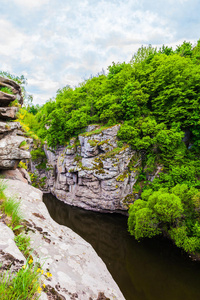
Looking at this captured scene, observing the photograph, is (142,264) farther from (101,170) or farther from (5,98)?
(5,98)

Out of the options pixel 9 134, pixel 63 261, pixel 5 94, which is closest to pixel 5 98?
pixel 5 94

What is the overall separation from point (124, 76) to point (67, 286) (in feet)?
80.9

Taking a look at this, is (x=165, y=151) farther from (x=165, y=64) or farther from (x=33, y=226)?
(x=33, y=226)

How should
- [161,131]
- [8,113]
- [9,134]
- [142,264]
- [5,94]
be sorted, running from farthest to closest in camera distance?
[161,131]
[142,264]
[9,134]
[8,113]
[5,94]

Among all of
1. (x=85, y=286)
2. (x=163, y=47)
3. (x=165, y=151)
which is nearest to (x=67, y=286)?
(x=85, y=286)

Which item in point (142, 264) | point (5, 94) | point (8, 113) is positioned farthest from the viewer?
point (142, 264)

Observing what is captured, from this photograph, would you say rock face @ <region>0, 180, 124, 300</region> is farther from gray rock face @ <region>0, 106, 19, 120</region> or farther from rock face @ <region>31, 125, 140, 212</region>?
rock face @ <region>31, 125, 140, 212</region>

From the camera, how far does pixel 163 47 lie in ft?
90.7

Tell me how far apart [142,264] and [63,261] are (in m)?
12.3

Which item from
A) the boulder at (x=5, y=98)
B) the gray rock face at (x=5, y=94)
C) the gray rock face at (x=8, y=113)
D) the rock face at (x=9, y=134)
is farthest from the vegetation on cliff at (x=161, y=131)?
the boulder at (x=5, y=98)

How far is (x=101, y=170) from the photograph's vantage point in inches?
731

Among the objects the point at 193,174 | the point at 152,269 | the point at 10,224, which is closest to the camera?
the point at 10,224

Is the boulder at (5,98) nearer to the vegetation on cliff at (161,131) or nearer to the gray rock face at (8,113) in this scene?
the gray rock face at (8,113)

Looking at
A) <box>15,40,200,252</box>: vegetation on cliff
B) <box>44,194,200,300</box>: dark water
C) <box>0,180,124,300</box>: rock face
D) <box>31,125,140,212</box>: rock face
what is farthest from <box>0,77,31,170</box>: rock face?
<box>31,125,140,212</box>: rock face
